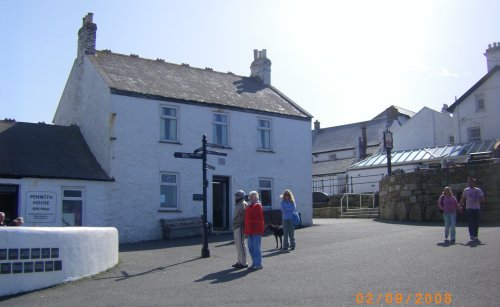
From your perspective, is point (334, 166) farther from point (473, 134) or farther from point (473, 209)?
point (473, 209)

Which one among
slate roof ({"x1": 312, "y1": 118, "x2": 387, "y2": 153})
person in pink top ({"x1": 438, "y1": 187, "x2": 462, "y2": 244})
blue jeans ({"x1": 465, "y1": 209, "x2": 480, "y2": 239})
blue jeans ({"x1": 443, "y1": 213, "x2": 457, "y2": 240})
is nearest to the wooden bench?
person in pink top ({"x1": 438, "y1": 187, "x2": 462, "y2": 244})

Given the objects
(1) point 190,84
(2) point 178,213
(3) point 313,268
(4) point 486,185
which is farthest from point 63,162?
(4) point 486,185

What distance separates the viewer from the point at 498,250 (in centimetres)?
1332

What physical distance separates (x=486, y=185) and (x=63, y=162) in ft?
53.7

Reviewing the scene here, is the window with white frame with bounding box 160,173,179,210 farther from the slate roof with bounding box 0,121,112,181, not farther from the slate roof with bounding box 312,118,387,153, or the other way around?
the slate roof with bounding box 312,118,387,153

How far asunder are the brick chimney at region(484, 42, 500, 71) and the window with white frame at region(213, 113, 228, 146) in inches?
910

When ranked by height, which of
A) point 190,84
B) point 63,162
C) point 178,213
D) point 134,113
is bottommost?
point 178,213

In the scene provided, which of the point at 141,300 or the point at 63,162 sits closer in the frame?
the point at 141,300

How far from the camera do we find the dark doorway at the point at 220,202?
24344 millimetres

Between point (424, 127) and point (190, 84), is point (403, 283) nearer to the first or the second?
point (190, 84)

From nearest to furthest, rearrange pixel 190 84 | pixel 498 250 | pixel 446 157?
1. pixel 498 250
2. pixel 190 84
3. pixel 446 157

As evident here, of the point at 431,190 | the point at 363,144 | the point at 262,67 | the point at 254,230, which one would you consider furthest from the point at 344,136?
the point at 254,230

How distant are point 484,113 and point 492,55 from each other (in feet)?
13.3
